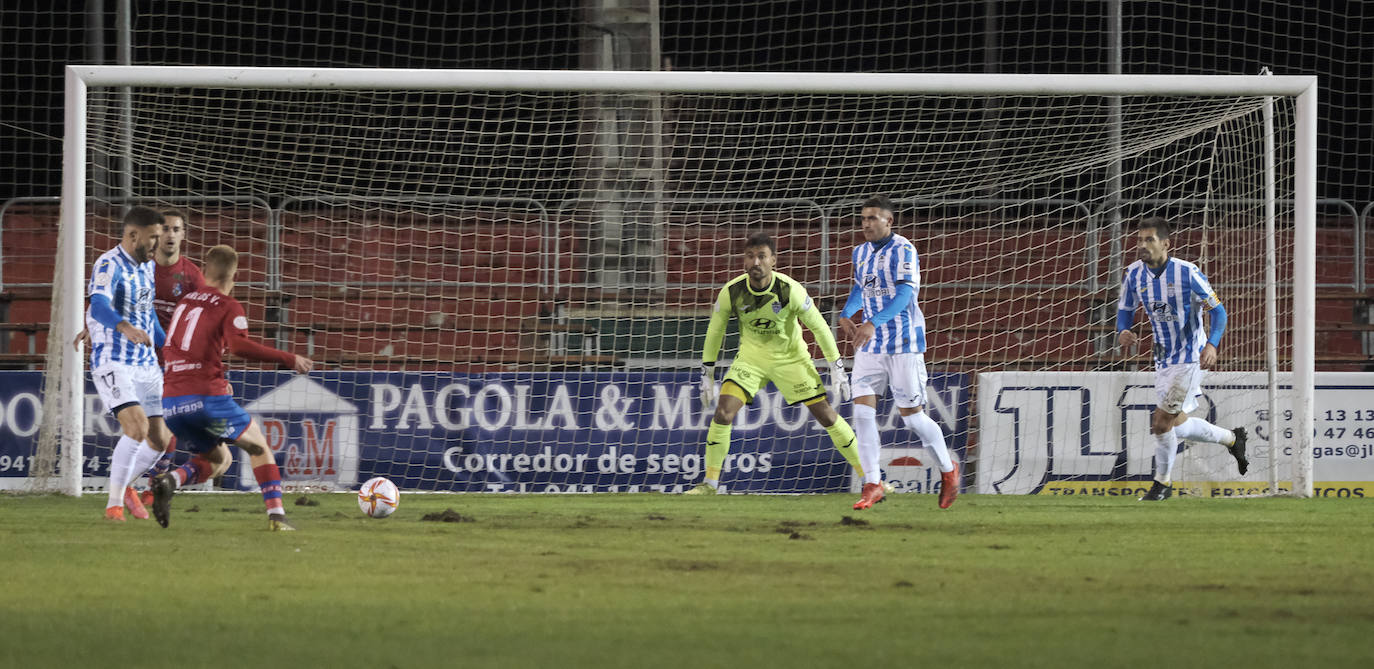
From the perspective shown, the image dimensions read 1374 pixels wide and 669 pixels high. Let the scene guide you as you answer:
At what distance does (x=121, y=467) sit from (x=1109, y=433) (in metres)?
7.31

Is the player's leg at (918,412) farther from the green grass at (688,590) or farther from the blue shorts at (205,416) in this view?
the blue shorts at (205,416)

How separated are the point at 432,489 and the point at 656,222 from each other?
107 inches

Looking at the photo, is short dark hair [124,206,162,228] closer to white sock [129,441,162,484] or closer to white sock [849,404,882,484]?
white sock [129,441,162,484]

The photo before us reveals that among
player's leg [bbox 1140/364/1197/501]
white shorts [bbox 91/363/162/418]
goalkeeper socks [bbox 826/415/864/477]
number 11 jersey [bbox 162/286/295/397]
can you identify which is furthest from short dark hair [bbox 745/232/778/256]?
white shorts [bbox 91/363/162/418]

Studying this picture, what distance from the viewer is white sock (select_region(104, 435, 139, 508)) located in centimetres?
854

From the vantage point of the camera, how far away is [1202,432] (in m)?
10.8

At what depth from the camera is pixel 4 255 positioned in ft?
48.3

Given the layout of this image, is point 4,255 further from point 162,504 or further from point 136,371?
point 162,504

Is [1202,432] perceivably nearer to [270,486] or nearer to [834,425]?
[834,425]

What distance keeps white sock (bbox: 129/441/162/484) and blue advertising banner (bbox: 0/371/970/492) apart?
2887 millimetres

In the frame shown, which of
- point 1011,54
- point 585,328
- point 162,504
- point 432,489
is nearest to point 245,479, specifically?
point 432,489

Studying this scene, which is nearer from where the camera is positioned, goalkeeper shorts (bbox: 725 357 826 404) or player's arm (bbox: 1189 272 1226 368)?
player's arm (bbox: 1189 272 1226 368)

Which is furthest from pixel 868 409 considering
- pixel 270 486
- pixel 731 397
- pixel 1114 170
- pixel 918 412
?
pixel 1114 170

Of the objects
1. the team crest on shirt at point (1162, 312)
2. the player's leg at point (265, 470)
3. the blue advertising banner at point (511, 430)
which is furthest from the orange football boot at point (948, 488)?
the player's leg at point (265, 470)
